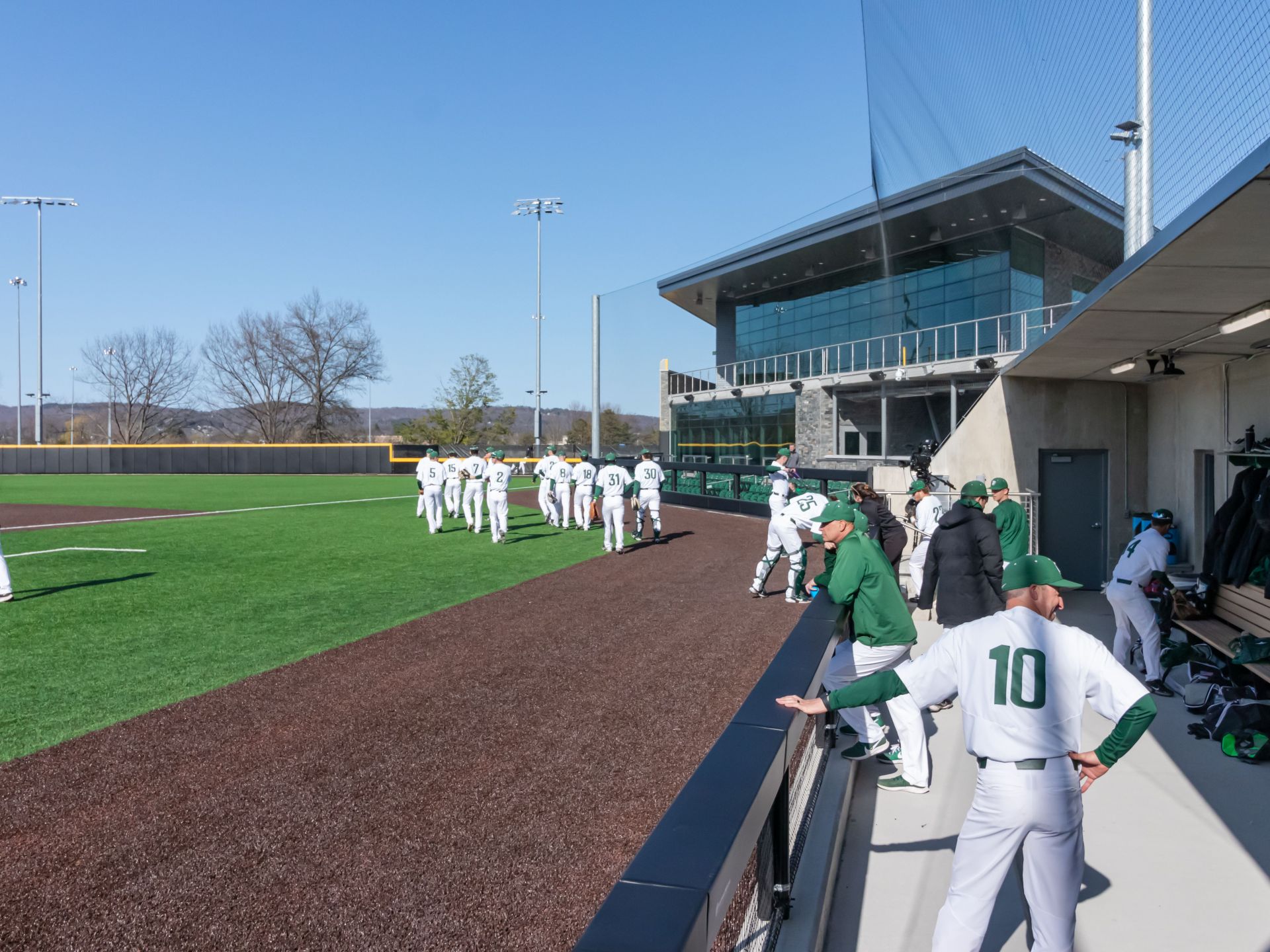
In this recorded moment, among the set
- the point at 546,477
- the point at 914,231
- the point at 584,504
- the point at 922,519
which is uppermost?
the point at 914,231

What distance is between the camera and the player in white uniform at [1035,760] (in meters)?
3.07

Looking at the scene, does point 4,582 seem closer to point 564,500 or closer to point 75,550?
point 75,550

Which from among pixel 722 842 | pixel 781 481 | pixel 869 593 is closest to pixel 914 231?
pixel 781 481

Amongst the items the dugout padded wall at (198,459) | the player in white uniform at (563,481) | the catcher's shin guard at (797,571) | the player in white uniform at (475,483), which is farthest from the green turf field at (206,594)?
the dugout padded wall at (198,459)

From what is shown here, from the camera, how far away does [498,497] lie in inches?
676

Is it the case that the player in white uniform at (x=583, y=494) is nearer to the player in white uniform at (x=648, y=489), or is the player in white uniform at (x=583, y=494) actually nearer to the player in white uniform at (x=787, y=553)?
the player in white uniform at (x=648, y=489)

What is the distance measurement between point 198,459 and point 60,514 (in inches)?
1007

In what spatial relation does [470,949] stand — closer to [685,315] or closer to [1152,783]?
[1152,783]

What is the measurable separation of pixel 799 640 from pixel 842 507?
1.72 meters

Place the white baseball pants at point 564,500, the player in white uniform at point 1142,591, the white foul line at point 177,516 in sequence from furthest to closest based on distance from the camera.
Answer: the white baseball pants at point 564,500 < the white foul line at point 177,516 < the player in white uniform at point 1142,591

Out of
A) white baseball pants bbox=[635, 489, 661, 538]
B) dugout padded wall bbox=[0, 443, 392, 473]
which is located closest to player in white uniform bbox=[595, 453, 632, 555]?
white baseball pants bbox=[635, 489, 661, 538]

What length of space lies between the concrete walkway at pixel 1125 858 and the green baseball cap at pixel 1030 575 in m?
1.55

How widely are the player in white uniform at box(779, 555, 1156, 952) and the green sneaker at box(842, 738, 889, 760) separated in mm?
2018

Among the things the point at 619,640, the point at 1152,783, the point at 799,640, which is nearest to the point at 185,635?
the point at 619,640
